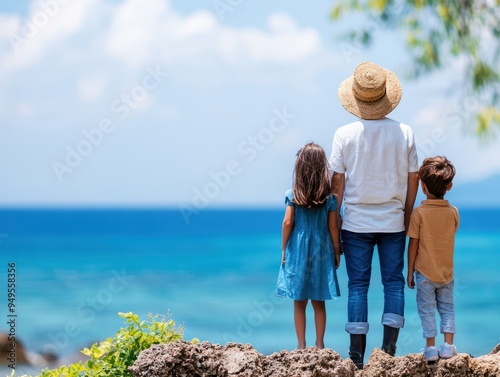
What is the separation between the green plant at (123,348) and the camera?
4.50 meters

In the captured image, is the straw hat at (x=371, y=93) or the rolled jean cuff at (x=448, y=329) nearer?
the rolled jean cuff at (x=448, y=329)

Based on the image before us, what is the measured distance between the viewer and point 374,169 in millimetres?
4938

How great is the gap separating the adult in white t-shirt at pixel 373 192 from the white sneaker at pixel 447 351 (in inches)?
11.6

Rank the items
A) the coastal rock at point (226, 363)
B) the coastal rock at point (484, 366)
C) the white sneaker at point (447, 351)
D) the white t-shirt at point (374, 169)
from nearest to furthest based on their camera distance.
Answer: the coastal rock at point (226, 363) < the coastal rock at point (484, 366) < the white sneaker at point (447, 351) < the white t-shirt at point (374, 169)

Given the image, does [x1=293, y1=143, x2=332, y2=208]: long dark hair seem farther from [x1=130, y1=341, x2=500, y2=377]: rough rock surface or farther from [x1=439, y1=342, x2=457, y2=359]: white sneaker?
[x1=439, y1=342, x2=457, y2=359]: white sneaker

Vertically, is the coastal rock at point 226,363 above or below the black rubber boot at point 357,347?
below

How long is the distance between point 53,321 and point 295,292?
1527cm

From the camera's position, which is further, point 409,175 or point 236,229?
point 236,229

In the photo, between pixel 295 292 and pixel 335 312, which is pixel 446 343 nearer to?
pixel 295 292

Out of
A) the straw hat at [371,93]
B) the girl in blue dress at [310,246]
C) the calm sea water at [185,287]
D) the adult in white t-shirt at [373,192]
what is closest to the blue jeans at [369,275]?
the adult in white t-shirt at [373,192]

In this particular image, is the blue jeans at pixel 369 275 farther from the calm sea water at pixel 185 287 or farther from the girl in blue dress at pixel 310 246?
the calm sea water at pixel 185 287

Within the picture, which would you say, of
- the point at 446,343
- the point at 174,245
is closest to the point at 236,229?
the point at 174,245

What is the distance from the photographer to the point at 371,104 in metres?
5.05

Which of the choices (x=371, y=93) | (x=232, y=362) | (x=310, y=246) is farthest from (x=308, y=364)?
(x=371, y=93)
